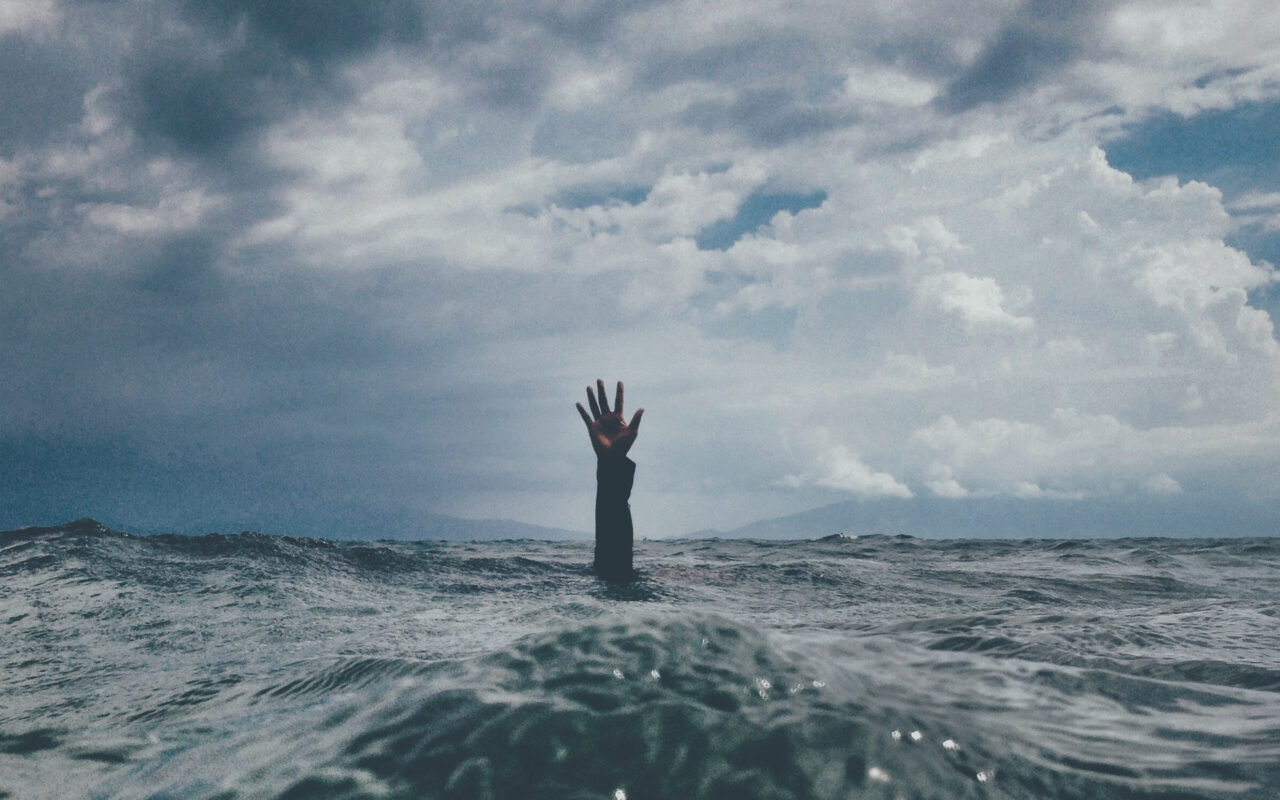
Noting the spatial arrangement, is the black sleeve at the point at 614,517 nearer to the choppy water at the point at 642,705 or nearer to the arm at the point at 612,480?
the arm at the point at 612,480

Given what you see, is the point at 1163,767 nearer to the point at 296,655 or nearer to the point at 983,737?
the point at 983,737

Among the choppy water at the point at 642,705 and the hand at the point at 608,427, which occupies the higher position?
the hand at the point at 608,427

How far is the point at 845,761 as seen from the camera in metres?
1.85

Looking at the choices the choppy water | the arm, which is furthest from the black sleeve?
the choppy water

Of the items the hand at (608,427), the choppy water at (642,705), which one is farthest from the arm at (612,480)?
the choppy water at (642,705)

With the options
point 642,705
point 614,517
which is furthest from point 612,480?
point 642,705

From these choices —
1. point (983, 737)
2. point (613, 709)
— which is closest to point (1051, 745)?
point (983, 737)

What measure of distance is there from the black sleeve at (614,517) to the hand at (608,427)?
123 mm

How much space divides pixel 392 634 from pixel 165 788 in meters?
3.17

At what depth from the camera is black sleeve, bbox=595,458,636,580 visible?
8.15 metres

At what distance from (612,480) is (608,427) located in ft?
2.21

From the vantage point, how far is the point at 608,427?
8477 mm

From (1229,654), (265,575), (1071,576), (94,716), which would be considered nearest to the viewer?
(94,716)

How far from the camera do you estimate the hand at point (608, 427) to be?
819 cm
